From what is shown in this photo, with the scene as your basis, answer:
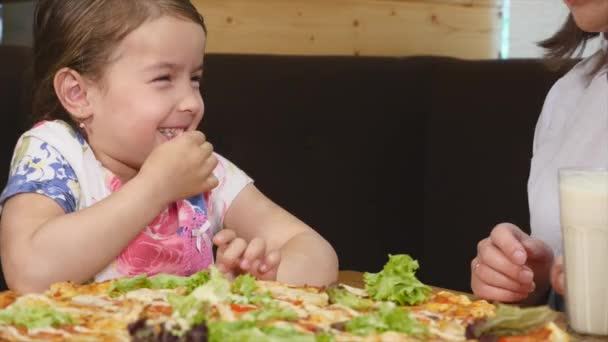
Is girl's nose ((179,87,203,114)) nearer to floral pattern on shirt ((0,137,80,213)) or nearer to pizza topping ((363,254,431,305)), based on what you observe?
floral pattern on shirt ((0,137,80,213))

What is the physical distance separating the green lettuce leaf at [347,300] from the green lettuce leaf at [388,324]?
12 cm

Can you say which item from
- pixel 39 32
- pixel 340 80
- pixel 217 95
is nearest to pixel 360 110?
pixel 340 80

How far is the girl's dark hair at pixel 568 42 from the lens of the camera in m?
1.94

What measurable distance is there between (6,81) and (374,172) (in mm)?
984

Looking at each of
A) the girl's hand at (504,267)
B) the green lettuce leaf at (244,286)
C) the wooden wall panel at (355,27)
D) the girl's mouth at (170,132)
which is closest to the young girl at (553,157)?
the girl's hand at (504,267)

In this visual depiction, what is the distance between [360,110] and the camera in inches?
108

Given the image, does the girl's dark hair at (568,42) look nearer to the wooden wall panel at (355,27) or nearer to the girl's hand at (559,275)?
the girl's hand at (559,275)

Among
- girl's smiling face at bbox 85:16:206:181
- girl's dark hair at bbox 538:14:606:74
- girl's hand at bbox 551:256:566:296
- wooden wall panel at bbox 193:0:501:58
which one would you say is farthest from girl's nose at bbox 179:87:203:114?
wooden wall panel at bbox 193:0:501:58

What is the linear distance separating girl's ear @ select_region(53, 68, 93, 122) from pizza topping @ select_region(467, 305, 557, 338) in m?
0.87

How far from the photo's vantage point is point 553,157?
1928 mm

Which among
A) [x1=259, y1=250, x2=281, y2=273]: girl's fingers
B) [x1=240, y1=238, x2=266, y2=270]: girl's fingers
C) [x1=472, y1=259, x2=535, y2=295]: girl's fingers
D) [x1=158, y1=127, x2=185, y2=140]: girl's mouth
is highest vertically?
[x1=158, y1=127, x2=185, y2=140]: girl's mouth

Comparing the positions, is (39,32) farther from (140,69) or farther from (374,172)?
(374,172)

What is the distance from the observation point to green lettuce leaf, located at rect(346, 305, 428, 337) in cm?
106

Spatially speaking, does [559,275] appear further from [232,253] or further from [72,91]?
[72,91]
